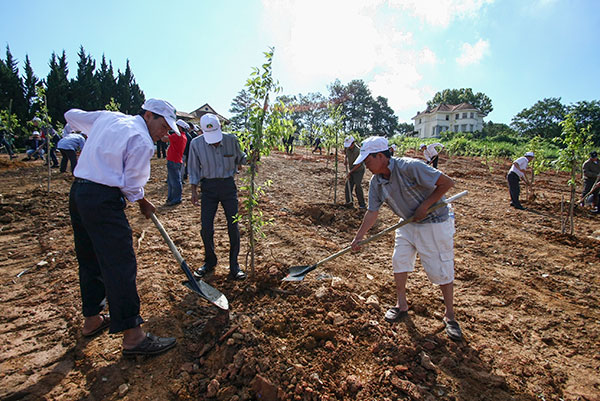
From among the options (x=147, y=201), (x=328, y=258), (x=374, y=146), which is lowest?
(x=328, y=258)

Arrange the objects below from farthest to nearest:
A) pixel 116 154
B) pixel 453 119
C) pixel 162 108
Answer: pixel 453 119
pixel 162 108
pixel 116 154

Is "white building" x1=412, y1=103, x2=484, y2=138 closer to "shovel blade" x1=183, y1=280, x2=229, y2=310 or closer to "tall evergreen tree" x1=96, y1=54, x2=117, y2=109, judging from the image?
"tall evergreen tree" x1=96, y1=54, x2=117, y2=109

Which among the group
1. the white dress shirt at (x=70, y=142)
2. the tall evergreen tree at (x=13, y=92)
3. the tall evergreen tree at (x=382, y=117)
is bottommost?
the white dress shirt at (x=70, y=142)

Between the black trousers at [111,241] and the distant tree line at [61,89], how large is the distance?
22226 millimetres

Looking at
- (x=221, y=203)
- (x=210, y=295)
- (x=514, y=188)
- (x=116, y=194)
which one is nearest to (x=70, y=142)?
(x=221, y=203)

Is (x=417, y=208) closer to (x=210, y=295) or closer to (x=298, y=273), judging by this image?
(x=298, y=273)

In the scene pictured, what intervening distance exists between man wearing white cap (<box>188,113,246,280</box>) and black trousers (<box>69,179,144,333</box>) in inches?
50.9

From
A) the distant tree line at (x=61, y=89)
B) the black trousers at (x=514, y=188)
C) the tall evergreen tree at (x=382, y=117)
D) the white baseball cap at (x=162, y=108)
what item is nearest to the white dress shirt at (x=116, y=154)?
the white baseball cap at (x=162, y=108)

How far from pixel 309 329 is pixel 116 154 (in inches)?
83.9

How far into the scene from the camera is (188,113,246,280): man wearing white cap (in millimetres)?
3357

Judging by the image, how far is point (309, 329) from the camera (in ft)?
8.54

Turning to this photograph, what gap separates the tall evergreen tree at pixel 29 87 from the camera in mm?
24477

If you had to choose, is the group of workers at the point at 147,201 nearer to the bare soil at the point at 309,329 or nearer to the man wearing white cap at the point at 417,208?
the man wearing white cap at the point at 417,208

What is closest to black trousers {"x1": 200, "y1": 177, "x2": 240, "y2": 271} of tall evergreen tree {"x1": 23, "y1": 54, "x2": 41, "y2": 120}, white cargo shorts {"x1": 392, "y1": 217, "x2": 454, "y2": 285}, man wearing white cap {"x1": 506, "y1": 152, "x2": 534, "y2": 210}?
white cargo shorts {"x1": 392, "y1": 217, "x2": 454, "y2": 285}
